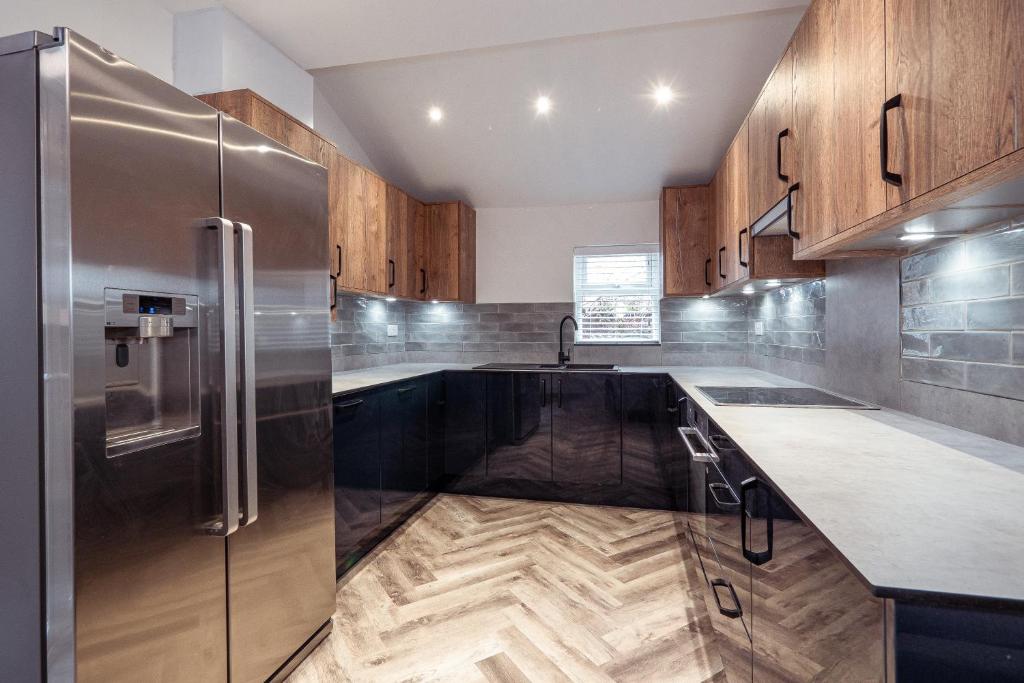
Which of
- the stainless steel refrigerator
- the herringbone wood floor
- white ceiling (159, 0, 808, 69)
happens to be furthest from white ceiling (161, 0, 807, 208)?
the herringbone wood floor

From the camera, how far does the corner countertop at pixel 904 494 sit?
0.60m

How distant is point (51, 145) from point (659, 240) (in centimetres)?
348

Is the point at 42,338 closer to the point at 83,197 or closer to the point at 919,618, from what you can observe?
the point at 83,197

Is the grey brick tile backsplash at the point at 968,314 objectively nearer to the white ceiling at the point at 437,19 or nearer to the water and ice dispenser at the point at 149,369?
the white ceiling at the point at 437,19

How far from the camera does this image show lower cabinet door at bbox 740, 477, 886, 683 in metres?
0.64

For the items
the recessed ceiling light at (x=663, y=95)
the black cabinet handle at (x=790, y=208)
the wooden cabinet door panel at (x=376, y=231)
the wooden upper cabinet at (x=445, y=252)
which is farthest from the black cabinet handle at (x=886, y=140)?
the wooden upper cabinet at (x=445, y=252)

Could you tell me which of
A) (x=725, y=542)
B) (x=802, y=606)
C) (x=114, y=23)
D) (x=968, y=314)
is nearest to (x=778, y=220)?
(x=968, y=314)

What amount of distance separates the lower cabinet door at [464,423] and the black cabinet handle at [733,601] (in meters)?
1.96

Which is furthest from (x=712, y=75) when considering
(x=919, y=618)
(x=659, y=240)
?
(x=919, y=618)

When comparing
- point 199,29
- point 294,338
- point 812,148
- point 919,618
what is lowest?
Result: point 919,618

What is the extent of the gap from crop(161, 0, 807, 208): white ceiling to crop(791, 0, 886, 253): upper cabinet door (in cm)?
92

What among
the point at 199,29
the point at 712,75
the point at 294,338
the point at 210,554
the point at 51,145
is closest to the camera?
the point at 51,145

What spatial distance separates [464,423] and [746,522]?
243 centimetres

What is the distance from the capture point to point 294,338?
1.61 meters
